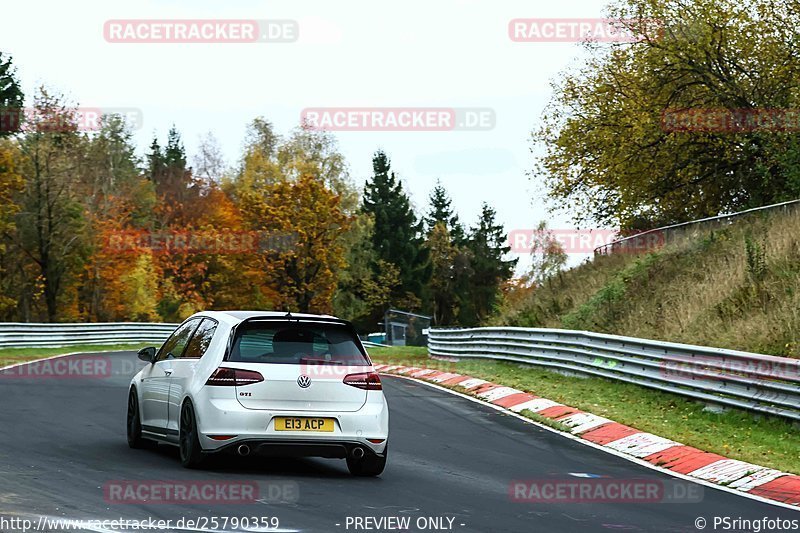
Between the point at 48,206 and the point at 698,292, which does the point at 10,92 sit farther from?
the point at 698,292

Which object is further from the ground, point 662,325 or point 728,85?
point 728,85

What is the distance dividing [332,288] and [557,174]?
35676mm

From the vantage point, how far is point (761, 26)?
3853 cm

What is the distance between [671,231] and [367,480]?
2335cm

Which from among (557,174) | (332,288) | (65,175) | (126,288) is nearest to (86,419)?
(557,174)

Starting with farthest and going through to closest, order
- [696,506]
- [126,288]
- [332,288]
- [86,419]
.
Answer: [332,288] < [126,288] < [86,419] < [696,506]

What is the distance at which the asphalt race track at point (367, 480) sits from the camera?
8.73 metres

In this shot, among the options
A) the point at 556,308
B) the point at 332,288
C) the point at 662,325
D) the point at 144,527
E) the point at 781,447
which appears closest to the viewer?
the point at 144,527

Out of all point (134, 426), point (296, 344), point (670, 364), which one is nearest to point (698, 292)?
point (670, 364)

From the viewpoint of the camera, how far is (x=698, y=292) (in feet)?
83.3

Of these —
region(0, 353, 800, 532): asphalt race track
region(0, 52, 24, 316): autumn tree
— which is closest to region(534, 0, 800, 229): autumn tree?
region(0, 353, 800, 532): asphalt race track

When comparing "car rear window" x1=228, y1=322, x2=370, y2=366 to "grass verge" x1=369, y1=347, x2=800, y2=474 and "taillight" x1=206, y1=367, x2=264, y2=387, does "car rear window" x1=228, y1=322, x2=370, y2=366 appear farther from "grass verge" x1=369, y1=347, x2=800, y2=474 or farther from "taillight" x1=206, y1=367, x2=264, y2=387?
"grass verge" x1=369, y1=347, x2=800, y2=474

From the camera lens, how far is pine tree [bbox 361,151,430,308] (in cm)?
9850

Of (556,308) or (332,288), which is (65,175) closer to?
(332,288)
